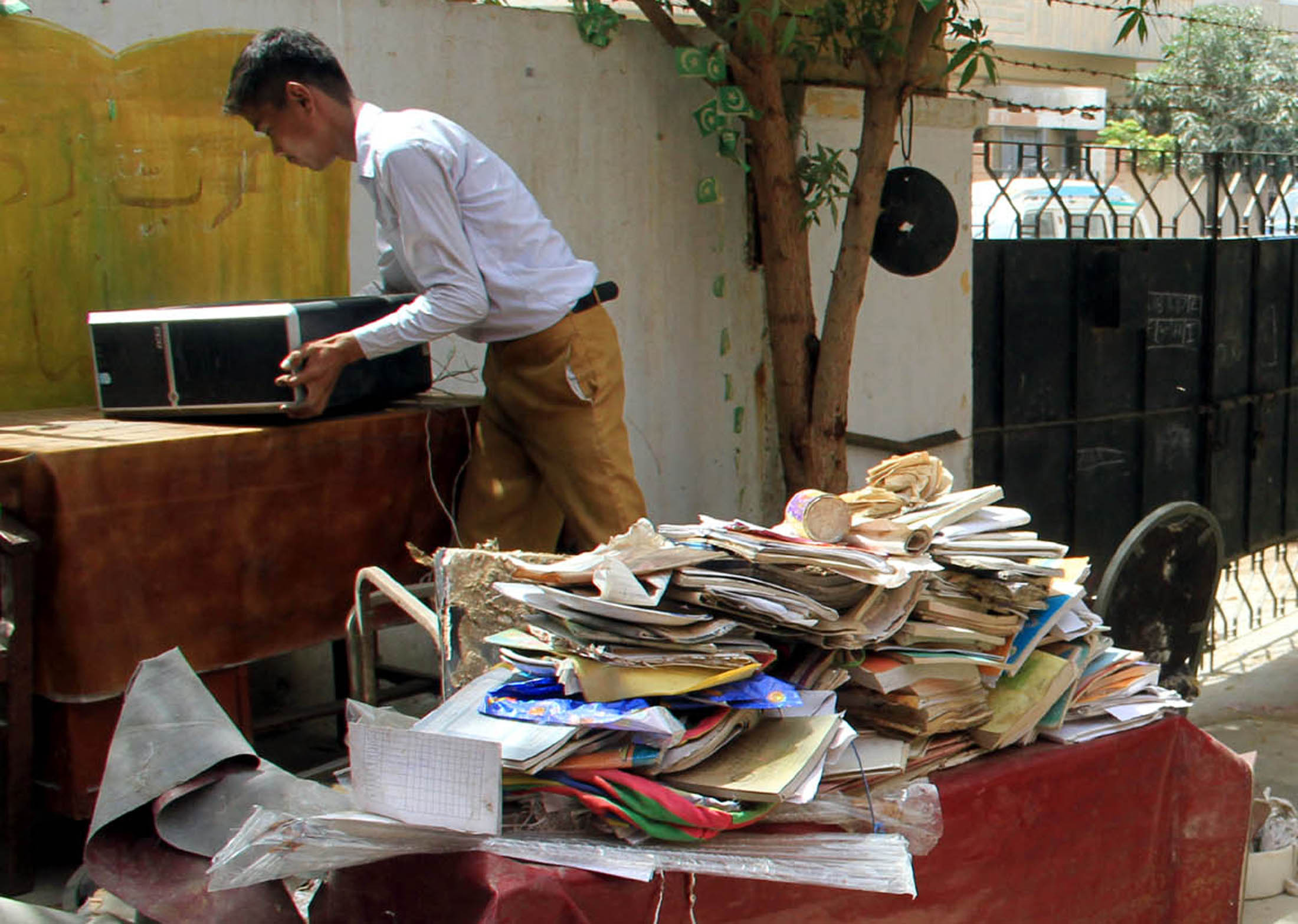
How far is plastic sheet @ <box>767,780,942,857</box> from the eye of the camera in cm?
206

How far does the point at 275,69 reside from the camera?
3.00 metres

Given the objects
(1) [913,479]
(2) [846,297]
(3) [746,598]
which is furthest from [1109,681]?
(2) [846,297]

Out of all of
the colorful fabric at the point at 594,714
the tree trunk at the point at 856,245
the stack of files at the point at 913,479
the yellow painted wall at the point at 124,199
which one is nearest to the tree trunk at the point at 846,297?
the tree trunk at the point at 856,245

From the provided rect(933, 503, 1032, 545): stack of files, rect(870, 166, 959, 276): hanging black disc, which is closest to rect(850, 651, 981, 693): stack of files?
rect(933, 503, 1032, 545): stack of files

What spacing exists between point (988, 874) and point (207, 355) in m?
1.93

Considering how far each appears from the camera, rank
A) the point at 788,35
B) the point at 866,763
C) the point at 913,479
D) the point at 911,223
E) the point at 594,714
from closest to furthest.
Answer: the point at 594,714
the point at 866,763
the point at 913,479
the point at 788,35
the point at 911,223

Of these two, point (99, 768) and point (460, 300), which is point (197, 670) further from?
point (460, 300)

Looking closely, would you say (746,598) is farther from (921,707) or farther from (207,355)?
(207,355)

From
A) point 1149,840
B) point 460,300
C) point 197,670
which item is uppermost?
point 460,300

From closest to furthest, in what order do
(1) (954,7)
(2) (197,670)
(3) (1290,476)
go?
(2) (197,670), (1) (954,7), (3) (1290,476)

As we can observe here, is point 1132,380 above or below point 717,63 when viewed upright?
below

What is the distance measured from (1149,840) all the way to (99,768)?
2.05 m

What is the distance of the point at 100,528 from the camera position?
→ 8.99ft

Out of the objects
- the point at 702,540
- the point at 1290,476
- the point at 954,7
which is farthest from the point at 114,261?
the point at 1290,476
